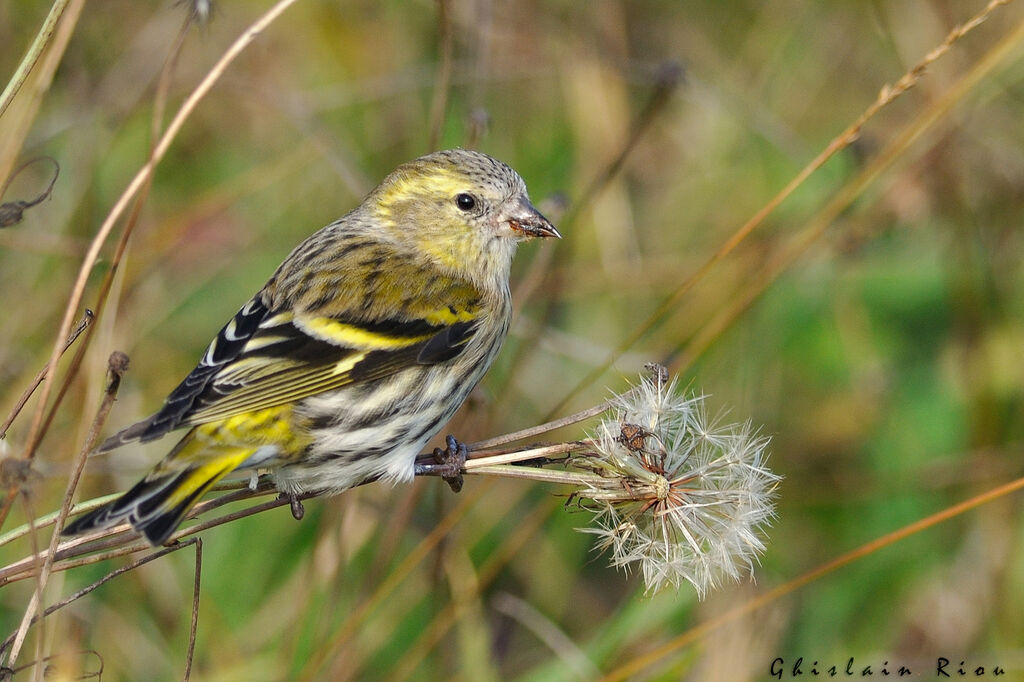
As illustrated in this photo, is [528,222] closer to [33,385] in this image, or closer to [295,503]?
[295,503]

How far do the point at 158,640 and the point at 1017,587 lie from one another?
280 cm

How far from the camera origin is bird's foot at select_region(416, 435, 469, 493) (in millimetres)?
2676

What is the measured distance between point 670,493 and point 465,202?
55.1 inches

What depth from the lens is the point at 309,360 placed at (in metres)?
2.89

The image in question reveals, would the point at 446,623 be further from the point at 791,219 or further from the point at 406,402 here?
the point at 791,219

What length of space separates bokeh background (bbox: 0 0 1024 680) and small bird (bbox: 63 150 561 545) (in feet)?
0.73

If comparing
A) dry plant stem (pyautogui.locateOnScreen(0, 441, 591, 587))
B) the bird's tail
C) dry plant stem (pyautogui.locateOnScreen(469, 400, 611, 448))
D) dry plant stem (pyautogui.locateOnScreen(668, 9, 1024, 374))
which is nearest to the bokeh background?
dry plant stem (pyautogui.locateOnScreen(668, 9, 1024, 374))

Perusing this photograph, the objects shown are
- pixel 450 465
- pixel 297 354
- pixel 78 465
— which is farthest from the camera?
pixel 297 354

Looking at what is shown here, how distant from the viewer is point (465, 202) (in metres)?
3.43

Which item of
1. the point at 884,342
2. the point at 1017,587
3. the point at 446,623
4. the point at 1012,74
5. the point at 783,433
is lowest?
the point at 446,623

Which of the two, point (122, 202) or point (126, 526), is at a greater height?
point (122, 202)

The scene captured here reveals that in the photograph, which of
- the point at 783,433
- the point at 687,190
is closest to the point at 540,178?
the point at 687,190

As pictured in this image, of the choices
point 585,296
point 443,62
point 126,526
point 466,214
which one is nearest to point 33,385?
point 126,526

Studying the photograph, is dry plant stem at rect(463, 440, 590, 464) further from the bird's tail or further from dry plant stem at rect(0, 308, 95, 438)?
dry plant stem at rect(0, 308, 95, 438)
